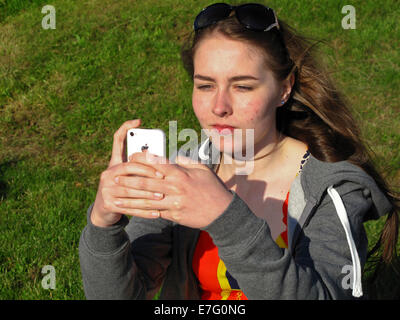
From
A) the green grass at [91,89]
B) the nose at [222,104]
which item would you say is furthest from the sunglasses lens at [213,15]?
the green grass at [91,89]

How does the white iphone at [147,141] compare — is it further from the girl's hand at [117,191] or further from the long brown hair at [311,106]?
the long brown hair at [311,106]

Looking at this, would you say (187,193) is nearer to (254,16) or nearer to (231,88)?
(231,88)

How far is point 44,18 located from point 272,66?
7225 mm

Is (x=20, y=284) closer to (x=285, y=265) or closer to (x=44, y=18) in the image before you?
(x=285, y=265)

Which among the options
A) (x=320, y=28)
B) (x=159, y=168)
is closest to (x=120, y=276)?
(x=159, y=168)

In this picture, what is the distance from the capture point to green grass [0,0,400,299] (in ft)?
18.6

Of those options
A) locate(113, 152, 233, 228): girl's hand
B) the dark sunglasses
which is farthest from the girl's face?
locate(113, 152, 233, 228): girl's hand

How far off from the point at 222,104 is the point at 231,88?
0.40ft

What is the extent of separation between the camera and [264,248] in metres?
2.17

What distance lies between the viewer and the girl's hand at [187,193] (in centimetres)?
216

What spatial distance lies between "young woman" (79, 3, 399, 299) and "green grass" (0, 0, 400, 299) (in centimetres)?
215

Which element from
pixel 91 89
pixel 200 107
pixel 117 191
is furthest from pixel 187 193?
pixel 91 89

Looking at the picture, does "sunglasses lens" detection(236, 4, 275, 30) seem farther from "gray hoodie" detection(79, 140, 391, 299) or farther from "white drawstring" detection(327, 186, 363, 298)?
"white drawstring" detection(327, 186, 363, 298)

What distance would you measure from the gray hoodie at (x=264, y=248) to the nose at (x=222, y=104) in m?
0.61
